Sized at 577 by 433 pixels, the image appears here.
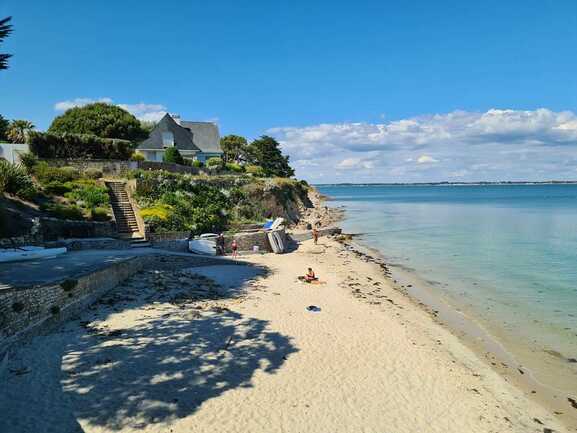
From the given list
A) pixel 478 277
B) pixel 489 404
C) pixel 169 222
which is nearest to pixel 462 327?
pixel 489 404

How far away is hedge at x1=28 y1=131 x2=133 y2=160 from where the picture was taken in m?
28.7

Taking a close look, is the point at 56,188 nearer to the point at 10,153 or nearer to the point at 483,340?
the point at 10,153

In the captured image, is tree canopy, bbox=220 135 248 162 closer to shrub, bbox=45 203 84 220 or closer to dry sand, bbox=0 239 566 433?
shrub, bbox=45 203 84 220

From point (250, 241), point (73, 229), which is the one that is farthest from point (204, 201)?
point (73, 229)

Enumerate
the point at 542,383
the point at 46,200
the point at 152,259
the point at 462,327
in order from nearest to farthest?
the point at 542,383 → the point at 462,327 → the point at 152,259 → the point at 46,200

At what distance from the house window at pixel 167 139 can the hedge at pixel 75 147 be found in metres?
9.51

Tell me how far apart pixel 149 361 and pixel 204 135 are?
45.9 metres

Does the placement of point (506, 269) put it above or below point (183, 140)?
below

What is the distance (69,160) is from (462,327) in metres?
27.6

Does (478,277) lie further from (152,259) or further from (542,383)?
(152,259)

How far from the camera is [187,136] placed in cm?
4888

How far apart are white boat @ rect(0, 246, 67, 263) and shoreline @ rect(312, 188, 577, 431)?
52.3 ft

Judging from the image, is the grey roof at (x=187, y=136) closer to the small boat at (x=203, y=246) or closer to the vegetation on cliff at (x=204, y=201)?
the vegetation on cliff at (x=204, y=201)

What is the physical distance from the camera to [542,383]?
10.9 metres
